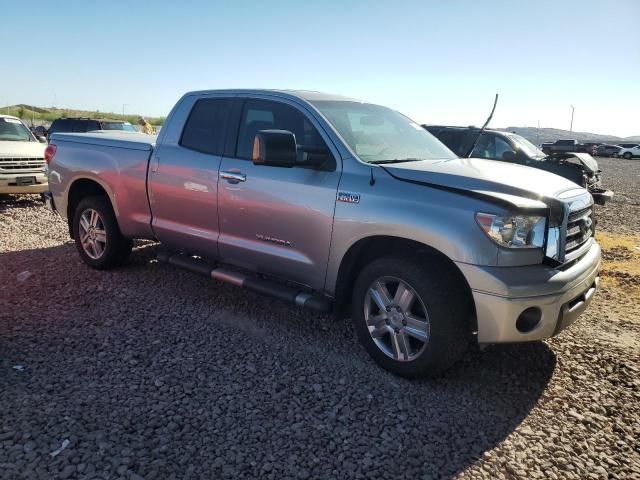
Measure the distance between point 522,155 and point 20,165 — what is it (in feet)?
31.8

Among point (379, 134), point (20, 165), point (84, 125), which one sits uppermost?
point (84, 125)

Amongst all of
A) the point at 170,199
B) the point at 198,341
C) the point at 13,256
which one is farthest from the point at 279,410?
the point at 13,256

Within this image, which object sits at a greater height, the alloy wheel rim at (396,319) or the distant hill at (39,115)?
the distant hill at (39,115)

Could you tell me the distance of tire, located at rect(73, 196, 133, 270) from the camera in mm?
5676

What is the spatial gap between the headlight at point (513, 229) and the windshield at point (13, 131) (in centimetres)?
1052

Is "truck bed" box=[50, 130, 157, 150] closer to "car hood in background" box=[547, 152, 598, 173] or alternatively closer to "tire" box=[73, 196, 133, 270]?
"tire" box=[73, 196, 133, 270]

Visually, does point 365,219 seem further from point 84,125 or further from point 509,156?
point 84,125

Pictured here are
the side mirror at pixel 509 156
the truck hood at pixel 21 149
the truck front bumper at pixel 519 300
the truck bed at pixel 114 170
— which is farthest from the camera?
the side mirror at pixel 509 156

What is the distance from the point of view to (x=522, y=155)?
1024 centimetres

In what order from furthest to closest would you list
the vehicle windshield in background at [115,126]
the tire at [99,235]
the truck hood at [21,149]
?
the vehicle windshield in background at [115,126], the truck hood at [21,149], the tire at [99,235]

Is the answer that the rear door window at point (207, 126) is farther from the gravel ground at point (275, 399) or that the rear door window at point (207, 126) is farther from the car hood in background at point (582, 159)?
the car hood in background at point (582, 159)

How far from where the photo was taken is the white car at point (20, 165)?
977cm

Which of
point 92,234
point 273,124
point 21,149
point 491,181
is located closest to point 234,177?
point 273,124

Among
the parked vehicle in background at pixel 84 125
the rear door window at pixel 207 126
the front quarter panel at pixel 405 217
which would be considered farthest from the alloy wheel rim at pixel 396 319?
the parked vehicle in background at pixel 84 125
